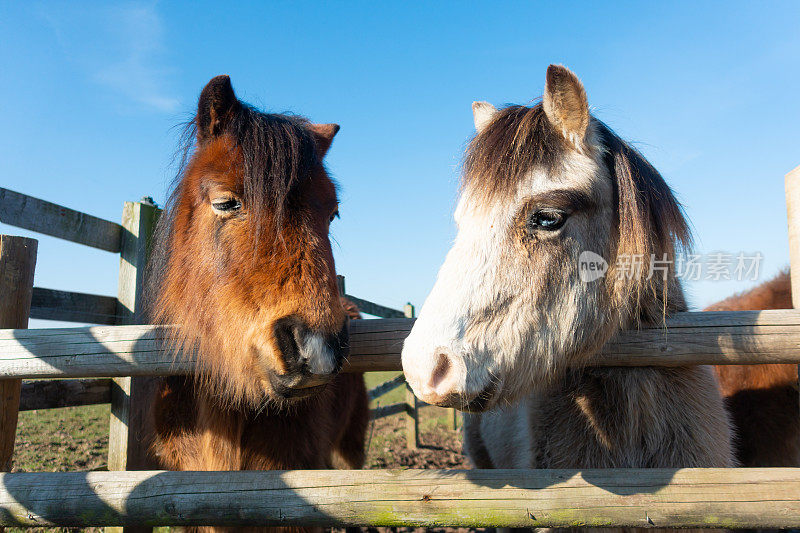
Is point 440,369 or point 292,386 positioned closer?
point 440,369

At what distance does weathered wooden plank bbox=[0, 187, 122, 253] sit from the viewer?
332 centimetres

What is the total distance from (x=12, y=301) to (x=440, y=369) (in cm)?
245

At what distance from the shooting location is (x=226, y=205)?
7.79 ft

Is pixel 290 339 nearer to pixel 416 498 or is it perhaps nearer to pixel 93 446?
pixel 416 498

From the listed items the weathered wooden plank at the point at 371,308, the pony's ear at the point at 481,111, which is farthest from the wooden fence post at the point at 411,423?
the pony's ear at the point at 481,111

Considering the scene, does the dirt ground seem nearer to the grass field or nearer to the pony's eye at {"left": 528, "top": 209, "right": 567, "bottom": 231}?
the grass field

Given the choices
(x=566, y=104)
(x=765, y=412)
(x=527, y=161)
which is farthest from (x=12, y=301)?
(x=765, y=412)

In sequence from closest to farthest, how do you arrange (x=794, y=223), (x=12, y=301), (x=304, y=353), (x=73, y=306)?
1. (x=304, y=353)
2. (x=794, y=223)
3. (x=12, y=301)
4. (x=73, y=306)

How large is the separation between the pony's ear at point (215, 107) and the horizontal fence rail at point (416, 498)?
1851 millimetres

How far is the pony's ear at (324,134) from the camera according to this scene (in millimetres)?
3121

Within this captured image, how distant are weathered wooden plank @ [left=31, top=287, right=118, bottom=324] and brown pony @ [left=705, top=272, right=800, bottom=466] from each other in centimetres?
564

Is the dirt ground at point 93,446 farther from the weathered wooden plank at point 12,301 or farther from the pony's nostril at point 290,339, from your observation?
the pony's nostril at point 290,339

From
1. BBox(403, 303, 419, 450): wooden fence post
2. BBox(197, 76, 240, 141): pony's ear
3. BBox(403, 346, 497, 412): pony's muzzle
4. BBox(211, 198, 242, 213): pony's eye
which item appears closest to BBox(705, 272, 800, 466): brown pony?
BBox(403, 346, 497, 412): pony's muzzle

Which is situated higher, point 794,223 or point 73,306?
point 794,223
